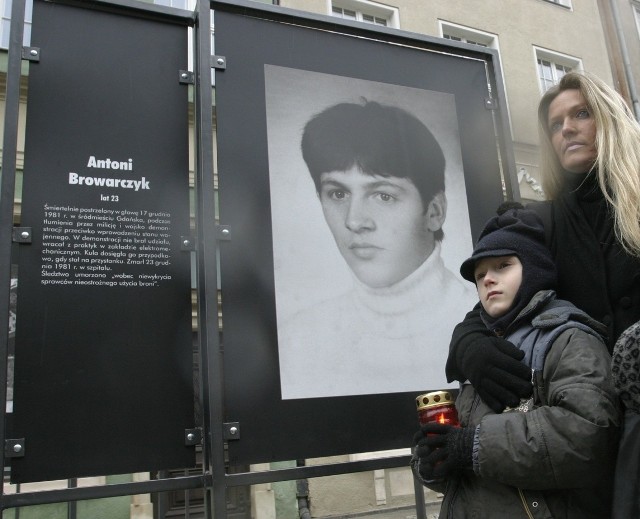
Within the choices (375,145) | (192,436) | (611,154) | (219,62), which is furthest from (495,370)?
(219,62)

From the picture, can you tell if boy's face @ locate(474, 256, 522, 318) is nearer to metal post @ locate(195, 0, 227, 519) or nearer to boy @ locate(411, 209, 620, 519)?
boy @ locate(411, 209, 620, 519)

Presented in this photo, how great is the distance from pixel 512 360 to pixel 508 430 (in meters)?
0.18

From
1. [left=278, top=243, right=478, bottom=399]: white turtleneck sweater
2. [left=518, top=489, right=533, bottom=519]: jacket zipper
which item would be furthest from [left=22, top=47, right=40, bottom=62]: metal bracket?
[left=518, top=489, right=533, bottom=519]: jacket zipper

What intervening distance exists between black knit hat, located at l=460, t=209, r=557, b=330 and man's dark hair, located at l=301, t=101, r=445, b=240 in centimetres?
106

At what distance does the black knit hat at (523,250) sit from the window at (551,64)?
12.7 m

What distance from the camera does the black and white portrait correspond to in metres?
2.71

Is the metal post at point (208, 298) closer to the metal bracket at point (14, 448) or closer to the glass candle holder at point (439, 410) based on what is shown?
the metal bracket at point (14, 448)

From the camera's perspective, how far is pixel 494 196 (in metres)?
3.31

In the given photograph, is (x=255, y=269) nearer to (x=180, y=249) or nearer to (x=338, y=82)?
(x=180, y=249)

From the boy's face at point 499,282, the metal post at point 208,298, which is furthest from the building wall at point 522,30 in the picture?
the boy's face at point 499,282

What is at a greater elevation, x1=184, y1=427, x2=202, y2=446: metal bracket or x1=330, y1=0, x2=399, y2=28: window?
x1=330, y1=0, x2=399, y2=28: window

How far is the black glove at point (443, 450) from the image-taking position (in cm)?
165

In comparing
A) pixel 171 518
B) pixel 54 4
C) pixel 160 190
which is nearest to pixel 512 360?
pixel 160 190

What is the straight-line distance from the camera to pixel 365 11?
11.8m
